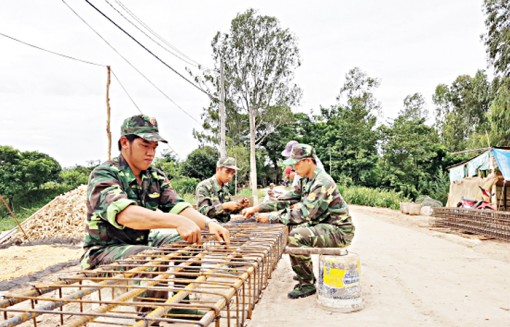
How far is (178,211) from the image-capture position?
303cm

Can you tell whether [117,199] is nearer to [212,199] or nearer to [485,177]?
[212,199]

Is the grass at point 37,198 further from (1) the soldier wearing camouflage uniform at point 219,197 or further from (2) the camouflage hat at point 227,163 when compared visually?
(2) the camouflage hat at point 227,163

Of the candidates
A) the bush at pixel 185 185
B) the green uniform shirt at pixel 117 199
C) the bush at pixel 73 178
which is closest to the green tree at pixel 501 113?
the green uniform shirt at pixel 117 199

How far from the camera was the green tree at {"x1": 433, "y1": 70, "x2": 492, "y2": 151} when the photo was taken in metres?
26.5

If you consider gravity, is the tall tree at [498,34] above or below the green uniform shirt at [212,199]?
above

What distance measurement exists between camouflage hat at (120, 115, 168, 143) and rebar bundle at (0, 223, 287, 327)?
777 millimetres

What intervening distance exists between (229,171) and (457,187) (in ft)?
37.5

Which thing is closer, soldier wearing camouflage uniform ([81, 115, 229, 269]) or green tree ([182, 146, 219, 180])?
soldier wearing camouflage uniform ([81, 115, 229, 269])

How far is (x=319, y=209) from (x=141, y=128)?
233 centimetres

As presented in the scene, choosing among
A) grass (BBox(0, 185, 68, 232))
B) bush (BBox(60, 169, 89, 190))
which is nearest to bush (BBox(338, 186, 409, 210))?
bush (BBox(60, 169, 89, 190))

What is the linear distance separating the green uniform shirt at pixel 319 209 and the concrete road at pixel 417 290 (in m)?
0.90

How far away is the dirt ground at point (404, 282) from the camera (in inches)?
150

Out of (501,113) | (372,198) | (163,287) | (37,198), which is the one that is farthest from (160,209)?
(37,198)

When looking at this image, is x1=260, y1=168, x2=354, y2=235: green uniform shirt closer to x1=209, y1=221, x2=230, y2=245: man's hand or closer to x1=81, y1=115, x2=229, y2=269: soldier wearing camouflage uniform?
x1=81, y1=115, x2=229, y2=269: soldier wearing camouflage uniform
